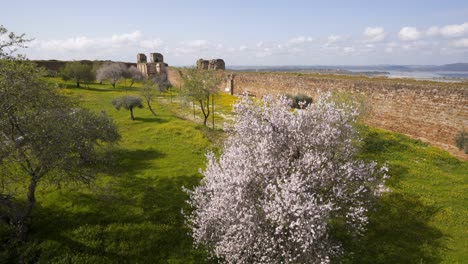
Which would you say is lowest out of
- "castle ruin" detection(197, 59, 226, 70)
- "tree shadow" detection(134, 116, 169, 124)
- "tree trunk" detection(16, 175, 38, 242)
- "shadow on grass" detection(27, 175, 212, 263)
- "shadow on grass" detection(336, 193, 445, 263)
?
"shadow on grass" detection(336, 193, 445, 263)

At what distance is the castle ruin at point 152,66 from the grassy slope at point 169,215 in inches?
2201

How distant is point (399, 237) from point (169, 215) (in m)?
9.99

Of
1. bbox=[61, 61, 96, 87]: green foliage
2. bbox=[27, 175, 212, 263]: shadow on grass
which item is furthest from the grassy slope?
bbox=[61, 61, 96, 87]: green foliage

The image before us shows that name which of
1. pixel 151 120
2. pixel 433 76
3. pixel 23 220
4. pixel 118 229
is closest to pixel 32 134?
pixel 23 220

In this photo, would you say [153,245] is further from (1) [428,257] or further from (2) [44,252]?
(1) [428,257]

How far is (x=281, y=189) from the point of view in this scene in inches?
326

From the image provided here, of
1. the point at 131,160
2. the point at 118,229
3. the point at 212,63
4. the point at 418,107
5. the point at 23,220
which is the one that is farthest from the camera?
the point at 212,63

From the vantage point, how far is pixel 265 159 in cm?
878

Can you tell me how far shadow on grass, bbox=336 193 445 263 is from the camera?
11039 mm

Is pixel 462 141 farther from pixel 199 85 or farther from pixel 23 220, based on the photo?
pixel 23 220

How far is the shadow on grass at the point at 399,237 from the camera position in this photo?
11.0 meters

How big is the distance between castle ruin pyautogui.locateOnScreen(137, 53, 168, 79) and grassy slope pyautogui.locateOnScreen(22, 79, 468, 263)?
55.9m

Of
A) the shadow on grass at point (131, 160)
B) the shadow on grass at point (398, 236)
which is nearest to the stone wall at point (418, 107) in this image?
the shadow on grass at point (398, 236)

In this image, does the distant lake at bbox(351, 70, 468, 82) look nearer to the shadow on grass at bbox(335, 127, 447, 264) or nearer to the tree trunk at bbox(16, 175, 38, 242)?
the shadow on grass at bbox(335, 127, 447, 264)
